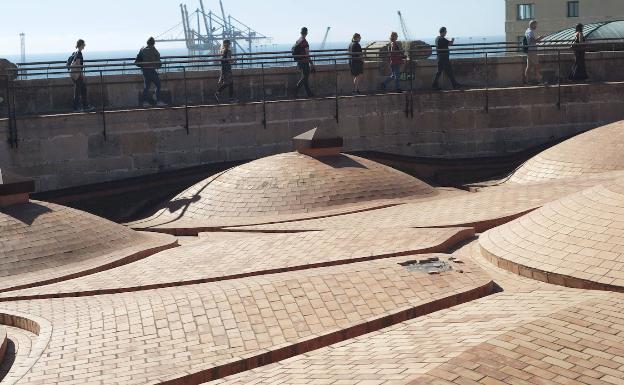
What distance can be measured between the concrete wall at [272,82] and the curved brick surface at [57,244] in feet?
21.0

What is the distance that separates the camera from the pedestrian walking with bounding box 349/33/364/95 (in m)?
29.8

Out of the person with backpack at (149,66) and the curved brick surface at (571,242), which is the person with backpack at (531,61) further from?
the curved brick surface at (571,242)

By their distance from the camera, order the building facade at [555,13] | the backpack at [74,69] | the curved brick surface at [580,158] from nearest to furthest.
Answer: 1. the curved brick surface at [580,158]
2. the backpack at [74,69]
3. the building facade at [555,13]

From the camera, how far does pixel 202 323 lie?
47.8 feet

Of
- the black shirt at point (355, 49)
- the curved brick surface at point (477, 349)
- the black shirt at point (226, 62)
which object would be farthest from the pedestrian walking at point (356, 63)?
the curved brick surface at point (477, 349)

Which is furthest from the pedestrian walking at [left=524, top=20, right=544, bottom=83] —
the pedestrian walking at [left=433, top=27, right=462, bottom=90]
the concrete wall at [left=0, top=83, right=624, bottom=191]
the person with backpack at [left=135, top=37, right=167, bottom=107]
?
the person with backpack at [left=135, top=37, right=167, bottom=107]

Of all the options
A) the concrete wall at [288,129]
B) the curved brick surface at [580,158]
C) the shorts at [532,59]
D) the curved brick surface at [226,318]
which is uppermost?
the shorts at [532,59]

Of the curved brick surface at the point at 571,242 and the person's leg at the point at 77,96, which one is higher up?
the person's leg at the point at 77,96

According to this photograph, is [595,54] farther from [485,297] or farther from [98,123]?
[485,297]

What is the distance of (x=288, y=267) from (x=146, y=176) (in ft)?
32.8

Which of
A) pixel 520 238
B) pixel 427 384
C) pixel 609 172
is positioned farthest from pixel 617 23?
pixel 427 384

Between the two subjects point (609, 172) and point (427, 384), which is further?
point (609, 172)

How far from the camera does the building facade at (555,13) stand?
73.1 metres

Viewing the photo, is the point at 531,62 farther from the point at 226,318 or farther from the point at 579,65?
the point at 226,318
